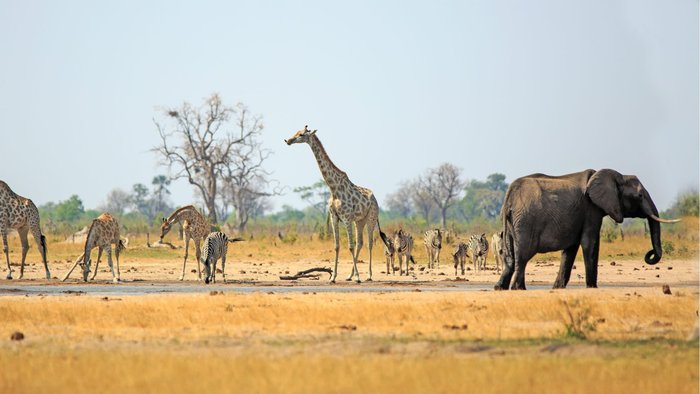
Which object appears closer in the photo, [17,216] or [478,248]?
[17,216]

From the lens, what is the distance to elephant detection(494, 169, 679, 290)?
23.2 metres

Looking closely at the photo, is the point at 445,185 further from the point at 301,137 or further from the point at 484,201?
the point at 301,137

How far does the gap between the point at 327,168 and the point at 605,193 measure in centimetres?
825

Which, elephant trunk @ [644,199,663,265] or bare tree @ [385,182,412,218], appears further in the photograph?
bare tree @ [385,182,412,218]

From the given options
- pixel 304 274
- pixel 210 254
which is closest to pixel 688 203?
pixel 304 274

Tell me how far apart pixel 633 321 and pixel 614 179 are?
6.09 m

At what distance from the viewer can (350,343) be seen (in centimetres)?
1508

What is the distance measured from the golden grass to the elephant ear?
1805 millimetres

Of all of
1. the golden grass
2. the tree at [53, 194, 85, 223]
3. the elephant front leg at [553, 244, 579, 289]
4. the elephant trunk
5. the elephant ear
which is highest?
the tree at [53, 194, 85, 223]

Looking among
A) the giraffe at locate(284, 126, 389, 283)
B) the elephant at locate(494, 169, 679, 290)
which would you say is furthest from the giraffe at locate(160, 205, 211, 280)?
the elephant at locate(494, 169, 679, 290)

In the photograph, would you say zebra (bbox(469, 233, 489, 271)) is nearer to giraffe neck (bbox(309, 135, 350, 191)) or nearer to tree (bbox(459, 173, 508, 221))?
giraffe neck (bbox(309, 135, 350, 191))

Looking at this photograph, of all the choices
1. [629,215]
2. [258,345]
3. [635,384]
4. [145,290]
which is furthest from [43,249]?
[635,384]

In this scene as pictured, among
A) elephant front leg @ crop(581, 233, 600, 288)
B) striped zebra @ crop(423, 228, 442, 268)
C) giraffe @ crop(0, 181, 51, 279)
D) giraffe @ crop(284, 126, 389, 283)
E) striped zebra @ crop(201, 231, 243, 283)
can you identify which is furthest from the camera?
striped zebra @ crop(423, 228, 442, 268)

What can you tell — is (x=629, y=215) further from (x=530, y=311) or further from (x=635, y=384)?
(x=635, y=384)
